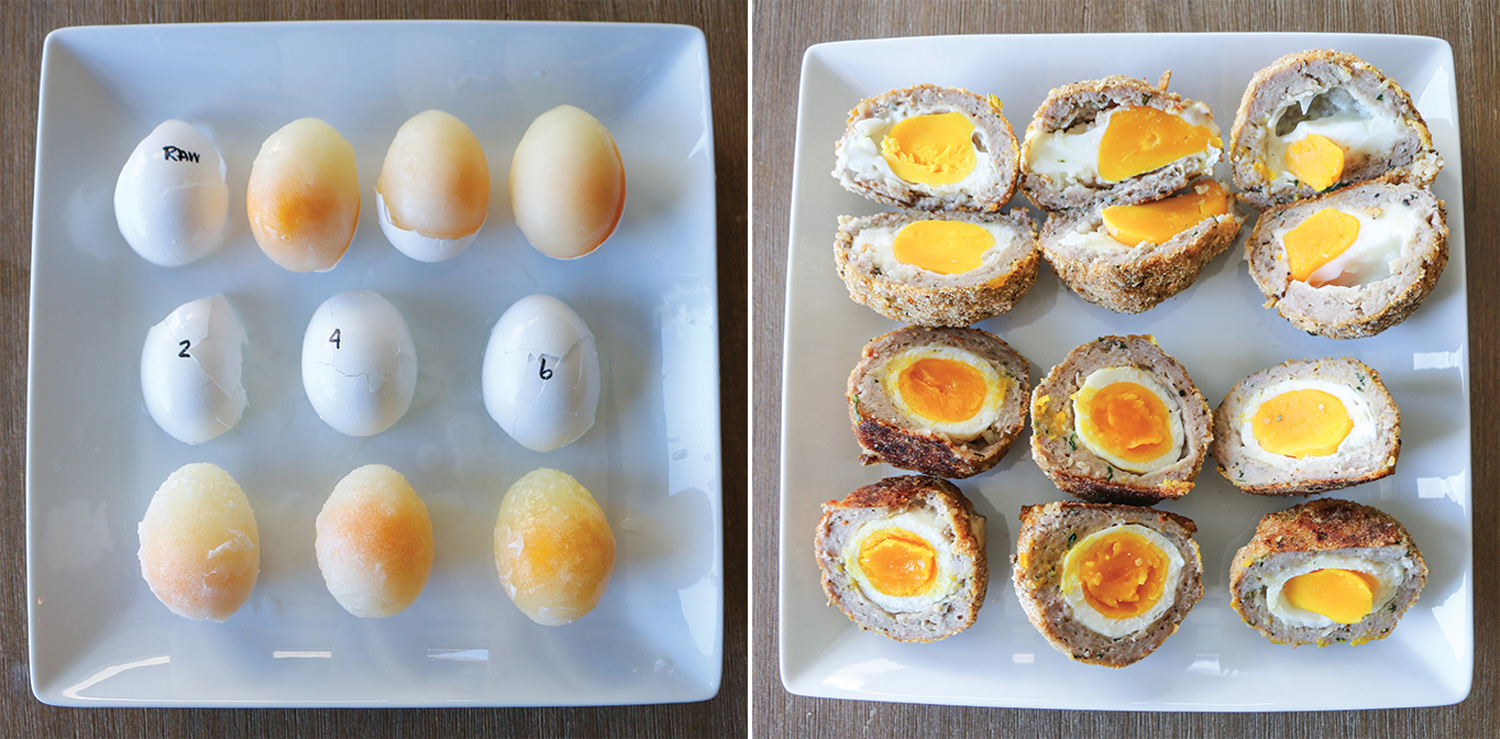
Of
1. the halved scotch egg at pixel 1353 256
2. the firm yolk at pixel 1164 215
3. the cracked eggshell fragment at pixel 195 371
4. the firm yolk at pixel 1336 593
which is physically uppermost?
the firm yolk at pixel 1164 215

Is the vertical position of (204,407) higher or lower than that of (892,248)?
lower

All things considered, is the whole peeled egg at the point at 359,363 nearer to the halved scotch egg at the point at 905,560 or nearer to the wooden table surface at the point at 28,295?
the wooden table surface at the point at 28,295

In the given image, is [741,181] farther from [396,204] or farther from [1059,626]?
[1059,626]

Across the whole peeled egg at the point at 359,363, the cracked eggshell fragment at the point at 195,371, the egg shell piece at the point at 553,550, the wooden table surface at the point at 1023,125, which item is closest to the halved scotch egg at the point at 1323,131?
the wooden table surface at the point at 1023,125

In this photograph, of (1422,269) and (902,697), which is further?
(902,697)

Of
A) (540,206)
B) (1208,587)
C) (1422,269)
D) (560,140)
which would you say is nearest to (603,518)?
(540,206)

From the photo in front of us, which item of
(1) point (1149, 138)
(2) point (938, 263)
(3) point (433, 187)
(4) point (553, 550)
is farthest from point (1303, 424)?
(3) point (433, 187)
